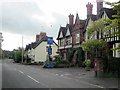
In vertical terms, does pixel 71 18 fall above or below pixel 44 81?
above

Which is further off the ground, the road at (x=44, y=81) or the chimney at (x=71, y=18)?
the chimney at (x=71, y=18)

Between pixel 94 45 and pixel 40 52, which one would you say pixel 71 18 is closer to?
pixel 40 52

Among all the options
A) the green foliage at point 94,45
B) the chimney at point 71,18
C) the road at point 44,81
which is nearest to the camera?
the road at point 44,81

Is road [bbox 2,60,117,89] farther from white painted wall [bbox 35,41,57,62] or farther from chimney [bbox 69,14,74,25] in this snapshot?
white painted wall [bbox 35,41,57,62]

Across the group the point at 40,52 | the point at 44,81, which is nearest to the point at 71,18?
the point at 40,52

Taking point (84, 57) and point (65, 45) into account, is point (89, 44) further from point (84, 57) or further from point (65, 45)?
point (65, 45)

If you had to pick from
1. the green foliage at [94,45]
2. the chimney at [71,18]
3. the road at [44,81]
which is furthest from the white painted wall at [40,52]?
the road at [44,81]

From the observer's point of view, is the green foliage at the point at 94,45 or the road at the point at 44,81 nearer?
the road at the point at 44,81

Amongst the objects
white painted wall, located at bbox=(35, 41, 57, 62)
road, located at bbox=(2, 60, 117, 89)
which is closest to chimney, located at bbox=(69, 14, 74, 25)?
white painted wall, located at bbox=(35, 41, 57, 62)

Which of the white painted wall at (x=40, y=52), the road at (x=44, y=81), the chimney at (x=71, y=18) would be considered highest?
the chimney at (x=71, y=18)

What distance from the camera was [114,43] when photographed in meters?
30.2

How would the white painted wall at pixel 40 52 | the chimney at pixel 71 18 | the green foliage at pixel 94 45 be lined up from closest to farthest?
the green foliage at pixel 94 45 → the chimney at pixel 71 18 → the white painted wall at pixel 40 52

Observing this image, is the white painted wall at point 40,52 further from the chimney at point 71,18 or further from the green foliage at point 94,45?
the green foliage at point 94,45

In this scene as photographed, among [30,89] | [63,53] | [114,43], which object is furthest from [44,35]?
[30,89]
